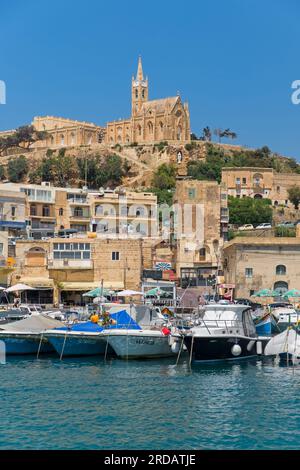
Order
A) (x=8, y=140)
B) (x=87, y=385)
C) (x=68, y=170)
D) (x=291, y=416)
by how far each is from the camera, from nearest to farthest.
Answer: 1. (x=291, y=416)
2. (x=87, y=385)
3. (x=68, y=170)
4. (x=8, y=140)

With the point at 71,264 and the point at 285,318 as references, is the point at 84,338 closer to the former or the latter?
the point at 285,318

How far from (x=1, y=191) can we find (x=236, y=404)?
139ft

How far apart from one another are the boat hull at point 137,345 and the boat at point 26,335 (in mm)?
3517

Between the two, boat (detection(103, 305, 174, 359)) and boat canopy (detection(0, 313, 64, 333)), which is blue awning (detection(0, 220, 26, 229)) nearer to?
boat canopy (detection(0, 313, 64, 333))

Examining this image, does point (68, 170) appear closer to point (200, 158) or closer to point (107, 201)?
point (200, 158)

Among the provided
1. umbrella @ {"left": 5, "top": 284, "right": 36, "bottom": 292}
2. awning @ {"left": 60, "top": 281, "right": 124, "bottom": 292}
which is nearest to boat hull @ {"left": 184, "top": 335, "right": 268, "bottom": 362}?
umbrella @ {"left": 5, "top": 284, "right": 36, "bottom": 292}

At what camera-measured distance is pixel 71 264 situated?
5297 centimetres

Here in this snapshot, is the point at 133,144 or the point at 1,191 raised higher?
the point at 133,144

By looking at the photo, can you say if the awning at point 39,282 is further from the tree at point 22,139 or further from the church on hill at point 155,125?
the tree at point 22,139

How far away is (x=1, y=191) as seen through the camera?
62.5m

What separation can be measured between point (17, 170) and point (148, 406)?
9217 cm

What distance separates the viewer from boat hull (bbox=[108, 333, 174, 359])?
1293 inches

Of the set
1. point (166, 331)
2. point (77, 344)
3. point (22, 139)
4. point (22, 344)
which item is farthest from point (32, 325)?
point (22, 139)

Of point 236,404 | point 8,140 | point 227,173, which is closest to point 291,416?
point 236,404
